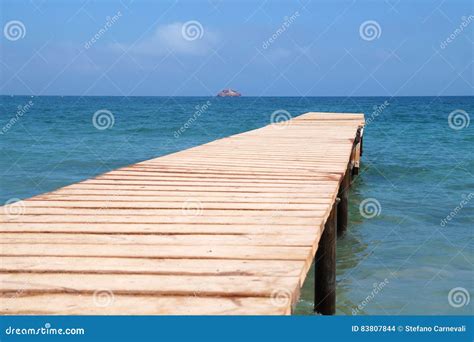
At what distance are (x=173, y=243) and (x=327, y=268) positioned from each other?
79.9 inches

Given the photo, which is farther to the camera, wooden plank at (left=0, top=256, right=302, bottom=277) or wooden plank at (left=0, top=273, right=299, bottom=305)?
wooden plank at (left=0, top=256, right=302, bottom=277)

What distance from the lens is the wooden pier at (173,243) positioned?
235 cm

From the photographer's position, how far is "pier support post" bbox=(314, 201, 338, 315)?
4.74 meters

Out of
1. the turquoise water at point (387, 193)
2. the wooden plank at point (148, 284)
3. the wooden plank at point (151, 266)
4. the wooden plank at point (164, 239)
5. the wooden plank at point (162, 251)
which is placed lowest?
the wooden plank at point (148, 284)

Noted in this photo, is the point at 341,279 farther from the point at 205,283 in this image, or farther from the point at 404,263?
the point at 205,283

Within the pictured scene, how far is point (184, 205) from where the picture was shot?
4.03 m

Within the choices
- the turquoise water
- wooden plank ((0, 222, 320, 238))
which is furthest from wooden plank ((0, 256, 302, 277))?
the turquoise water

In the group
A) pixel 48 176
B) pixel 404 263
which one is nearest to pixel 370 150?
pixel 48 176

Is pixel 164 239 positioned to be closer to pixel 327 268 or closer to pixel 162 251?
pixel 162 251

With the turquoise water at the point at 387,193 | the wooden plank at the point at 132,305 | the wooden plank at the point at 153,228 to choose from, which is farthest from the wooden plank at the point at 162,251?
the turquoise water at the point at 387,193

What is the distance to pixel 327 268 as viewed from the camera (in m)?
4.82

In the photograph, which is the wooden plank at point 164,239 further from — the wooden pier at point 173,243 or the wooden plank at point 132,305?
the wooden plank at point 132,305

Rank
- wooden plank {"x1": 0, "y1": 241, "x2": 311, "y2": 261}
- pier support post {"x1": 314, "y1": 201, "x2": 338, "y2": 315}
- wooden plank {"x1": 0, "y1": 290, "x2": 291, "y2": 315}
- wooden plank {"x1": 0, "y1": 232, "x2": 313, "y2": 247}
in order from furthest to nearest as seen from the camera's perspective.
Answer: pier support post {"x1": 314, "y1": 201, "x2": 338, "y2": 315}, wooden plank {"x1": 0, "y1": 232, "x2": 313, "y2": 247}, wooden plank {"x1": 0, "y1": 241, "x2": 311, "y2": 261}, wooden plank {"x1": 0, "y1": 290, "x2": 291, "y2": 315}

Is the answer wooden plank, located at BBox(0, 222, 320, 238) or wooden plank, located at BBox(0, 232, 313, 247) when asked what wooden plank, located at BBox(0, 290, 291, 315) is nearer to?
wooden plank, located at BBox(0, 232, 313, 247)
